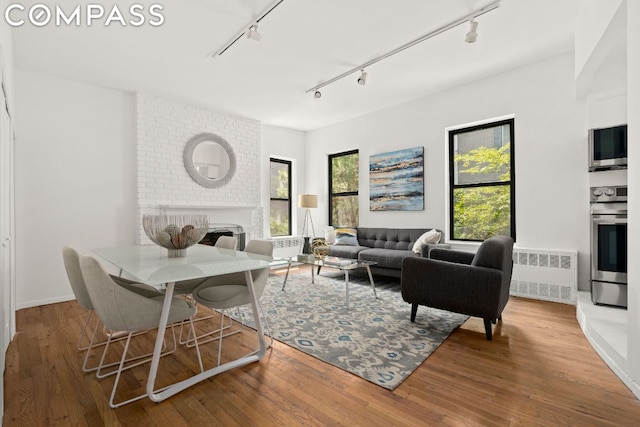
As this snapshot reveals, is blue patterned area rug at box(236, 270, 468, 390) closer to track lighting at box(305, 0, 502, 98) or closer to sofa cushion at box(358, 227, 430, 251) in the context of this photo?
sofa cushion at box(358, 227, 430, 251)

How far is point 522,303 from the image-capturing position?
3.63 meters

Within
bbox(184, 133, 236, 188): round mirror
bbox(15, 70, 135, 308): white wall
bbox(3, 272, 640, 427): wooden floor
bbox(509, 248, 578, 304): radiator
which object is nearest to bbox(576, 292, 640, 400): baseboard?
bbox(3, 272, 640, 427): wooden floor

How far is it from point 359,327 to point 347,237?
266cm

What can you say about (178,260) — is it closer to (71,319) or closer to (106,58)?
(71,319)

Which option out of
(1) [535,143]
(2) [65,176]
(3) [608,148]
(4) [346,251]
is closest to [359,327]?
(4) [346,251]

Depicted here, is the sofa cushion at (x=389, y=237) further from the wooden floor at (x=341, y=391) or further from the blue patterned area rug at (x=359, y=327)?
the wooden floor at (x=341, y=391)

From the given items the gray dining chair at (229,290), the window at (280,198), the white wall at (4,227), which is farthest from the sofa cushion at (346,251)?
the white wall at (4,227)

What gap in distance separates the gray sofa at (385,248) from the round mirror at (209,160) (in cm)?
226

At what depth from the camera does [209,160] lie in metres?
5.30

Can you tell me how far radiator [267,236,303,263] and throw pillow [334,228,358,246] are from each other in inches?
46.8

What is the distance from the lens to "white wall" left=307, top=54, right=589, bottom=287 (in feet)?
11.9

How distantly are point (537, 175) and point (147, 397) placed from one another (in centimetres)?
445

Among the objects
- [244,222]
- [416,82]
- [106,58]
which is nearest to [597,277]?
[416,82]

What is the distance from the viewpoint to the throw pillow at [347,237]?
5375 millimetres
